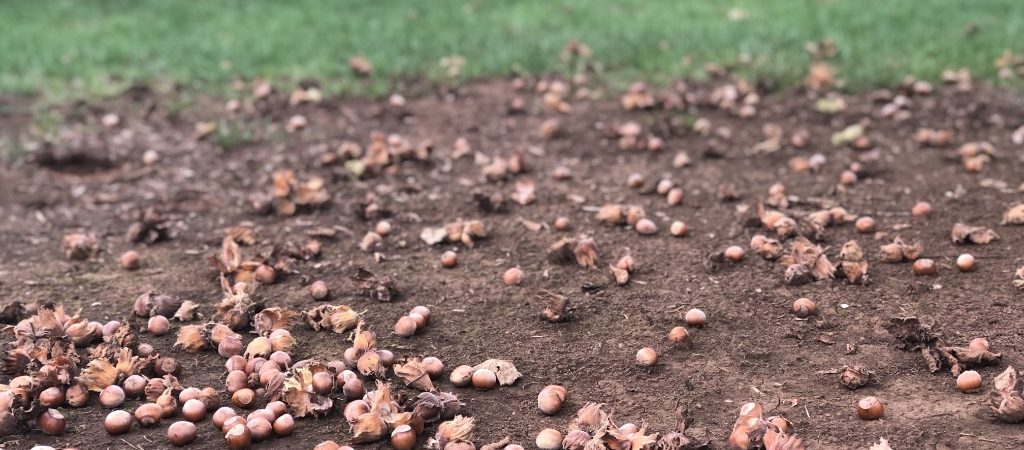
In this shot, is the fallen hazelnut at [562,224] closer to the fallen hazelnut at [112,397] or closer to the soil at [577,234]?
the soil at [577,234]

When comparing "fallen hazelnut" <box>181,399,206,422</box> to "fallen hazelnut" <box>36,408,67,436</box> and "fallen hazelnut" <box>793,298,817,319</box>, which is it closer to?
"fallen hazelnut" <box>36,408,67,436</box>

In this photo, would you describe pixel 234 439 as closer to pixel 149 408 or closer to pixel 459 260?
pixel 149 408

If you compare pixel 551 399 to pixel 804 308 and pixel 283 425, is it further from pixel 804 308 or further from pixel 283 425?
pixel 804 308

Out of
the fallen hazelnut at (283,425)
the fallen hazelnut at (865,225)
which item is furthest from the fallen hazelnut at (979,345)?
the fallen hazelnut at (283,425)

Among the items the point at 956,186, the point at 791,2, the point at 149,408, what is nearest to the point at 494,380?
the point at 149,408

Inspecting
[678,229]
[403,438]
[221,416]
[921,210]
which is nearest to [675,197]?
[678,229]

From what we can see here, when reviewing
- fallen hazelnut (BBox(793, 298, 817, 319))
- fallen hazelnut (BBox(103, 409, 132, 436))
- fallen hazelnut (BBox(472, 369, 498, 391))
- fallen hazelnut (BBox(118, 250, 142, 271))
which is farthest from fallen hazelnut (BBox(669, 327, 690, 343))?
fallen hazelnut (BBox(118, 250, 142, 271))
